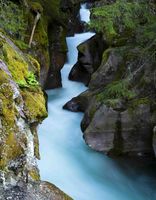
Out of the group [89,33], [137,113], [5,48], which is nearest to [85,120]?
[137,113]

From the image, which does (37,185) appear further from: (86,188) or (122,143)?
(122,143)

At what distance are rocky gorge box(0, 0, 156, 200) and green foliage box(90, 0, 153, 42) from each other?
28 millimetres

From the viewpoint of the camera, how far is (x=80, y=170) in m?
10.9

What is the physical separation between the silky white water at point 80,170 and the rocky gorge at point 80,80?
51 centimetres

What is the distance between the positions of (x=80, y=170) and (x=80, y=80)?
795cm

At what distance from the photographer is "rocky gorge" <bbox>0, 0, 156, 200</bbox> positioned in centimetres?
480

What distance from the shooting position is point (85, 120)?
1273 centimetres

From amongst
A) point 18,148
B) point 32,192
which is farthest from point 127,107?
point 32,192

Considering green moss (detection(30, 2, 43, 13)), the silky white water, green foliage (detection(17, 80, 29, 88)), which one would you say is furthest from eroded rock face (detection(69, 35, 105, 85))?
green foliage (detection(17, 80, 29, 88))

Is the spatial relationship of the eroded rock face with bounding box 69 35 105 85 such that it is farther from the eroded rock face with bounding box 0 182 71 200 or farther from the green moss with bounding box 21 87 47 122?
the eroded rock face with bounding box 0 182 71 200

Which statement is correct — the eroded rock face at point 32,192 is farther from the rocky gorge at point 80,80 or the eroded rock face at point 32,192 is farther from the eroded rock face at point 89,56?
the eroded rock face at point 89,56

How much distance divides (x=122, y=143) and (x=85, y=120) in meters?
1.75

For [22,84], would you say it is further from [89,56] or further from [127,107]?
[89,56]

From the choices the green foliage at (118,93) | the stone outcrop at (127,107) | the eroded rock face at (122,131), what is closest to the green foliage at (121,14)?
the stone outcrop at (127,107)
